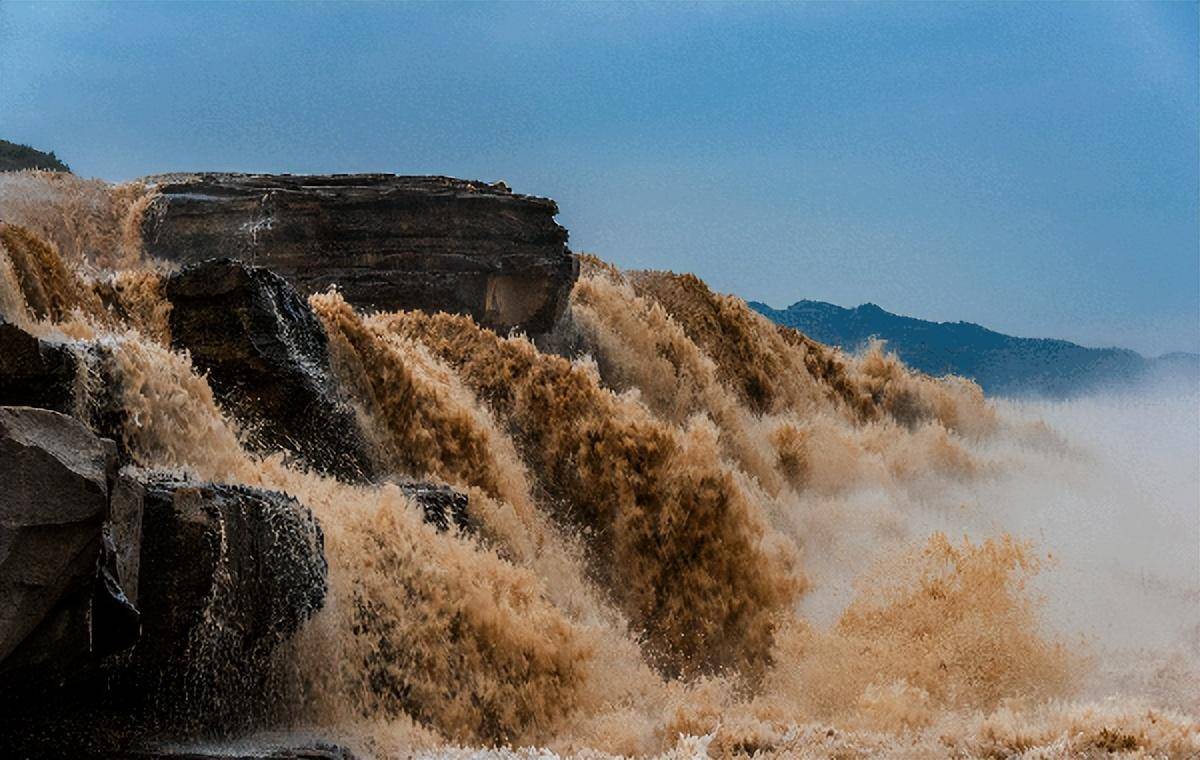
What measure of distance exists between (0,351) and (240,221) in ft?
39.6

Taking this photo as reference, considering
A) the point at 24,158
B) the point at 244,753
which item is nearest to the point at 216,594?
the point at 244,753

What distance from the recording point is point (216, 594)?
6.72 m

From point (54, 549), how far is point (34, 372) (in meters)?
2.08

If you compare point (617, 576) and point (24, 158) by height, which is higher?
point (24, 158)

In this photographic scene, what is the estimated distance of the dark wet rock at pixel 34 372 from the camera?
23.2ft

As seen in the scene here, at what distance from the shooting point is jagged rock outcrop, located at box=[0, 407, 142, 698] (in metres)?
5.45

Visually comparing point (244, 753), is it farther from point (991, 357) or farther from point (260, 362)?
point (991, 357)

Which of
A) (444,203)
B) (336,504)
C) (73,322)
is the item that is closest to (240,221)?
(444,203)

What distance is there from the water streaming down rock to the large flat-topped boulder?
128 cm

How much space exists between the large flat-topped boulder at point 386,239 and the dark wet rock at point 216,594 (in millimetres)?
11118

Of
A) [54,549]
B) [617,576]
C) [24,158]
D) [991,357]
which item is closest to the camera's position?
[54,549]

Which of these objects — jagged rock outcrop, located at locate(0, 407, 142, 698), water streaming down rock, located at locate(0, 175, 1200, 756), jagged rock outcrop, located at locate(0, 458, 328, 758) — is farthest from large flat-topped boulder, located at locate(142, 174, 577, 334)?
jagged rock outcrop, located at locate(0, 407, 142, 698)

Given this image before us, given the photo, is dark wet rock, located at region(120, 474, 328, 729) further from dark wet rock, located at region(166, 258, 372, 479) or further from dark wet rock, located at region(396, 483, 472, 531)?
dark wet rock, located at region(166, 258, 372, 479)

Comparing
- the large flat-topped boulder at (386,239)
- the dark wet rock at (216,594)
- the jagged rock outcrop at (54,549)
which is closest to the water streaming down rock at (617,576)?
the dark wet rock at (216,594)
